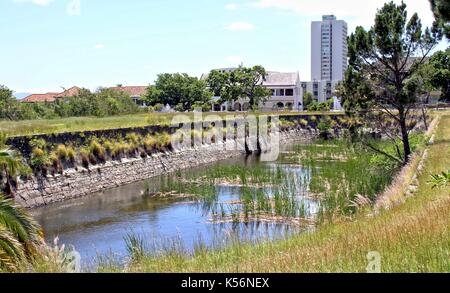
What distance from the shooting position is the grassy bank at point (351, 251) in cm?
698

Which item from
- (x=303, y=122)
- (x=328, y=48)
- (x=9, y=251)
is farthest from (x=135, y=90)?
(x=9, y=251)

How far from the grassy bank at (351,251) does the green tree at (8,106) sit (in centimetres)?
4047

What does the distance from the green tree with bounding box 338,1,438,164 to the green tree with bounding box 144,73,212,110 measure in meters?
49.7

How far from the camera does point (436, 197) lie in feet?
38.9

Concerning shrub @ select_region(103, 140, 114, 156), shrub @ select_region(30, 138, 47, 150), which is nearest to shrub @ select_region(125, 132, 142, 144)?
shrub @ select_region(103, 140, 114, 156)

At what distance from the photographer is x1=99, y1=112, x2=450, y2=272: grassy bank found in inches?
275

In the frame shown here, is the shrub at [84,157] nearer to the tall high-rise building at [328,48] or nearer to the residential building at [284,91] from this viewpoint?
the residential building at [284,91]

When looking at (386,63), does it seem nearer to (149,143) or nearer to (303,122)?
(149,143)

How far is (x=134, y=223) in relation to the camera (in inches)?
726

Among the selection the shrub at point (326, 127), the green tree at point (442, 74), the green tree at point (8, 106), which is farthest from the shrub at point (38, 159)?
the shrub at point (326, 127)

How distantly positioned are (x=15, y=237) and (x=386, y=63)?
16772mm

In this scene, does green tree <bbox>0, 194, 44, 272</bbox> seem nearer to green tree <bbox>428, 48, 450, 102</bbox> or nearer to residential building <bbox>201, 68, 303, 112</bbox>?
green tree <bbox>428, 48, 450, 102</bbox>

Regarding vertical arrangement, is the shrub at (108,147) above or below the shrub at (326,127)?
above
